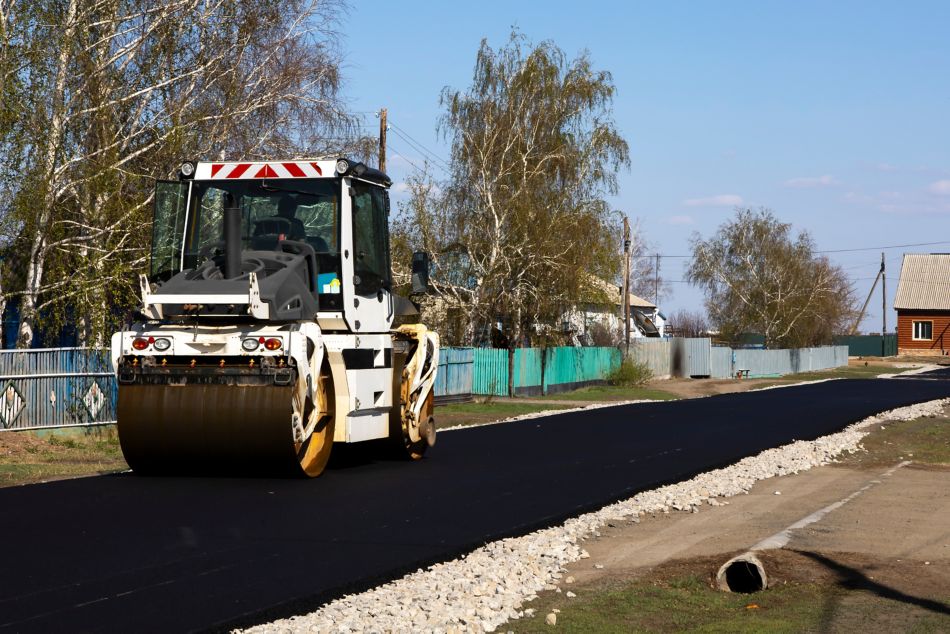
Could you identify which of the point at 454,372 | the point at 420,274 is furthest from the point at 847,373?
the point at 420,274

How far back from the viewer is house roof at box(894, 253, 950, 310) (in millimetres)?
102188

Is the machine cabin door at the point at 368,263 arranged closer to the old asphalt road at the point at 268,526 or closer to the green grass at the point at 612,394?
the old asphalt road at the point at 268,526

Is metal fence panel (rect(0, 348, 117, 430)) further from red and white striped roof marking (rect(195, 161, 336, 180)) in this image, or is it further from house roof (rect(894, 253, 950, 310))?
house roof (rect(894, 253, 950, 310))

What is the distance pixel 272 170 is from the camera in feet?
48.1

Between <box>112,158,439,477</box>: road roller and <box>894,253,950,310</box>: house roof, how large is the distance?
305ft

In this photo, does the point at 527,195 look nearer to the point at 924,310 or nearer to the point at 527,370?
the point at 527,370

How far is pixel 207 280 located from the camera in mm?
13383

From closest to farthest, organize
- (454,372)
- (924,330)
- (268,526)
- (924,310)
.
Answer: (268,526), (454,372), (924,310), (924,330)

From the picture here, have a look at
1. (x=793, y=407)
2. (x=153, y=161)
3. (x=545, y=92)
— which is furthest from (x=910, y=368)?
(x=153, y=161)

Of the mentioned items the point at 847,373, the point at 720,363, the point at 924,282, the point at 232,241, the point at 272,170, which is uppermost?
the point at 924,282

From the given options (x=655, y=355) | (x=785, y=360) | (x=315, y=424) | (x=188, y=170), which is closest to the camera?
(x=315, y=424)

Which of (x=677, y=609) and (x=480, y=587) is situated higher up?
(x=480, y=587)

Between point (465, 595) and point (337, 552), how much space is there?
69.7 inches

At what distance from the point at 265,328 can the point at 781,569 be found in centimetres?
608
